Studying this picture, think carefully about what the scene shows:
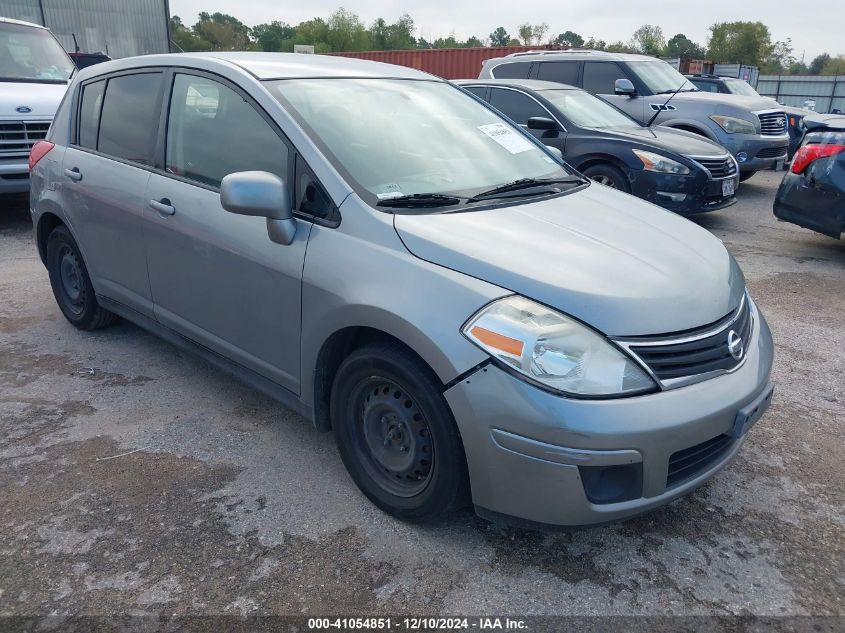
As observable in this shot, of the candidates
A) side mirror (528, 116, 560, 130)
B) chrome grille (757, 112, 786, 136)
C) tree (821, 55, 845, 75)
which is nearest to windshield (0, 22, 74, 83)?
side mirror (528, 116, 560, 130)

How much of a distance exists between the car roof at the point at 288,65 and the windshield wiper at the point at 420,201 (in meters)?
0.94

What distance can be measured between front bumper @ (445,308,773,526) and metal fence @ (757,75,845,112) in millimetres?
26385

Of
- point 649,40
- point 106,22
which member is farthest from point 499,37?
point 106,22

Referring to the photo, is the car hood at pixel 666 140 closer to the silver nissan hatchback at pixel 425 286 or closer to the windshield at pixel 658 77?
the windshield at pixel 658 77

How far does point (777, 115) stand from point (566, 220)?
31.0 feet

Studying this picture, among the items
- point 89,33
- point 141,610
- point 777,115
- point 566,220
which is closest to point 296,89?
point 566,220

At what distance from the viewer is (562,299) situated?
2223mm

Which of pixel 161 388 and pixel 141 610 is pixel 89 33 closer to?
pixel 161 388

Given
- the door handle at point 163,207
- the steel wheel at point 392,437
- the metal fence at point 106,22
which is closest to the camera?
the steel wheel at point 392,437

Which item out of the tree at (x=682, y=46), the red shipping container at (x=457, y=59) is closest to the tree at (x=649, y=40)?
the tree at (x=682, y=46)

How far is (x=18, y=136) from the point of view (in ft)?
23.7

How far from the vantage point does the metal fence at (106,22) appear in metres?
23.0

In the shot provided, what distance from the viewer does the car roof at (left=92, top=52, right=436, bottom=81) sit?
3182 millimetres

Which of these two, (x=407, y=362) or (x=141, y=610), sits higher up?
(x=407, y=362)
